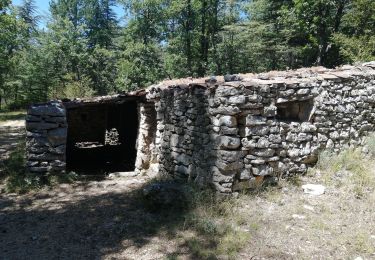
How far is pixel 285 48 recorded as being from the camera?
63.4ft

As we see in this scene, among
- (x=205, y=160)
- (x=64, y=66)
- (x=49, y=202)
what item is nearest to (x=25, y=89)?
(x=64, y=66)

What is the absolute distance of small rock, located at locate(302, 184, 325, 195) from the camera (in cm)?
527

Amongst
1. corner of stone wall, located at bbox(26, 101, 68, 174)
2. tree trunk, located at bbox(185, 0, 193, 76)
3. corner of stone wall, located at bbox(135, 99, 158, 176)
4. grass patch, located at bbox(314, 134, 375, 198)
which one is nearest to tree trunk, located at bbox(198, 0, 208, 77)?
tree trunk, located at bbox(185, 0, 193, 76)

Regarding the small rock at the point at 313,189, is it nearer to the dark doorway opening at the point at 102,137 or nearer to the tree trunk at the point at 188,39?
the dark doorway opening at the point at 102,137

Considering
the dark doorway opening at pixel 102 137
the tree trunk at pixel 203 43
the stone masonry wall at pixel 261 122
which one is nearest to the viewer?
the stone masonry wall at pixel 261 122

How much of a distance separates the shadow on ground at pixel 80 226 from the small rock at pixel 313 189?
194cm

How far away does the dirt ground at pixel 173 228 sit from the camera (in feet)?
13.5

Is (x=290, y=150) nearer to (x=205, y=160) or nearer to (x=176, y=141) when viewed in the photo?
(x=205, y=160)

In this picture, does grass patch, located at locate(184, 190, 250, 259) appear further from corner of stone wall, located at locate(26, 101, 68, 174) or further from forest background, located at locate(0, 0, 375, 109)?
forest background, located at locate(0, 0, 375, 109)

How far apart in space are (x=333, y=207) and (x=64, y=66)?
1119 inches

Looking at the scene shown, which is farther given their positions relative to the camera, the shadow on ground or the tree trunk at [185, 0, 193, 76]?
the tree trunk at [185, 0, 193, 76]

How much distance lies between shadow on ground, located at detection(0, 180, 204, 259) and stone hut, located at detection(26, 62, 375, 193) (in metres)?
1.04

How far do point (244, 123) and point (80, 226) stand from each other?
2863 mm

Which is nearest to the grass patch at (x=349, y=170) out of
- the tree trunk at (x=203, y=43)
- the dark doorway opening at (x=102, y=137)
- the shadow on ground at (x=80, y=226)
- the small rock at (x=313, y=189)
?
the small rock at (x=313, y=189)
